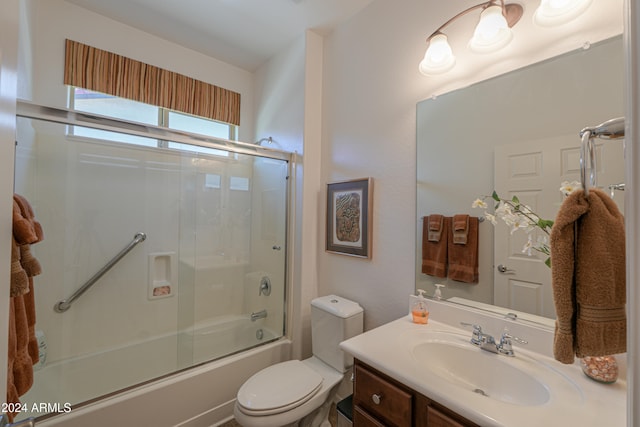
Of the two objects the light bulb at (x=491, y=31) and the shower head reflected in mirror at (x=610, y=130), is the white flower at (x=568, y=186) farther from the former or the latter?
the light bulb at (x=491, y=31)

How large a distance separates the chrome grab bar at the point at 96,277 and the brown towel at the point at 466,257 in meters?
2.15

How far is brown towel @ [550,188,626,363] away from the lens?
54cm

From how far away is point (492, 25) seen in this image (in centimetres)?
116

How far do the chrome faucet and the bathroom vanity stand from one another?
0.06 ft

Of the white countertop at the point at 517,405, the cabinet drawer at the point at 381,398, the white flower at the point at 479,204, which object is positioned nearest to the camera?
the white countertop at the point at 517,405

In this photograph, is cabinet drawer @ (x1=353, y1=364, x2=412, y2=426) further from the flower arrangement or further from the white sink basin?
the flower arrangement

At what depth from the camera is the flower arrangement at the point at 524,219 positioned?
1.06 m

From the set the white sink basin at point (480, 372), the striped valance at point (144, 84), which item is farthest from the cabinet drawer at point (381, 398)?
the striped valance at point (144, 84)

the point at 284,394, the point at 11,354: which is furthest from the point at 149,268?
the point at 284,394

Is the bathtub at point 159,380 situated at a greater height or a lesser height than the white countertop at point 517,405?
lesser

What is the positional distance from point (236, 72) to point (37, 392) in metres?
2.80

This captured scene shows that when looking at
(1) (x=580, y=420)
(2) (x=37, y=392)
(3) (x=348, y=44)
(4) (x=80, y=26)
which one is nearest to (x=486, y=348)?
(1) (x=580, y=420)

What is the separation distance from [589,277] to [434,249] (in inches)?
33.9

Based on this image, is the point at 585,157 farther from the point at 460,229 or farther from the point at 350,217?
the point at 350,217
